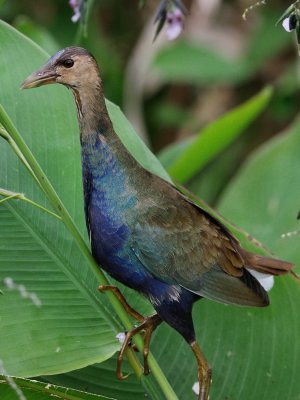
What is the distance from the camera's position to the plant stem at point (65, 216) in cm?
122

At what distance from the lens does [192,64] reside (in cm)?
351

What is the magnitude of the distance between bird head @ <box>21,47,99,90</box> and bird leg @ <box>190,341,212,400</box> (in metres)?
0.42

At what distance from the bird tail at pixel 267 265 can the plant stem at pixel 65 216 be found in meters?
0.21

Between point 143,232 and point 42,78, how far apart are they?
260 millimetres

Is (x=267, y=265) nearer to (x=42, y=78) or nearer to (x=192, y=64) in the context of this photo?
(x=42, y=78)

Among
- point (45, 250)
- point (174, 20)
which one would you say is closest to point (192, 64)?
point (174, 20)

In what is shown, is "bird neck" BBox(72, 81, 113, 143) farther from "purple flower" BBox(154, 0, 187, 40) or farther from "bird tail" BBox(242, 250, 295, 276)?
"bird tail" BBox(242, 250, 295, 276)

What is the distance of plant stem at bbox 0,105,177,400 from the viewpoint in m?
1.22

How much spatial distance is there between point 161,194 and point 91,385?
1.27 feet

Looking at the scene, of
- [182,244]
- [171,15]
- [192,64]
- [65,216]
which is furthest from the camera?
[192,64]

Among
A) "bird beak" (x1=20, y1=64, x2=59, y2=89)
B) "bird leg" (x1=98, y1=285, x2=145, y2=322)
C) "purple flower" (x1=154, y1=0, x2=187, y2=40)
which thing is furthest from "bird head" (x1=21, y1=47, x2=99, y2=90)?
"bird leg" (x1=98, y1=285, x2=145, y2=322)

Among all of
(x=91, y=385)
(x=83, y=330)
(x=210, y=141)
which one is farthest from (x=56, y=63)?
(x=210, y=141)

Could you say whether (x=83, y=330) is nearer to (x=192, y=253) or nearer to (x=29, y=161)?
(x=192, y=253)

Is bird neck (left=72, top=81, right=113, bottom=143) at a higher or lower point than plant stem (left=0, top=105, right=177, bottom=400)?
higher
